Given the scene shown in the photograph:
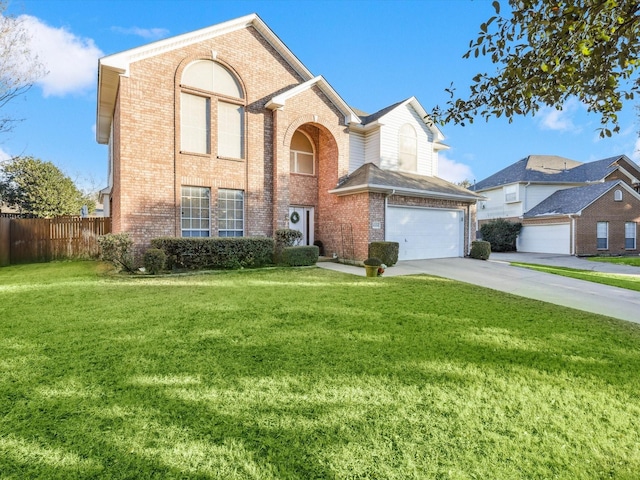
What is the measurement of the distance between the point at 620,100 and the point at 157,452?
6.97 metres

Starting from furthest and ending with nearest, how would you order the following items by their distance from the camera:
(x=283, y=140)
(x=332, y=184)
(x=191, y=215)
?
(x=332, y=184) → (x=283, y=140) → (x=191, y=215)

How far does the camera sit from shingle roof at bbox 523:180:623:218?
22.6 meters

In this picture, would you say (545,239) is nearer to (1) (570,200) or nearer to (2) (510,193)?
(1) (570,200)

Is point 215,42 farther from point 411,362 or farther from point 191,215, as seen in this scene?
point 411,362

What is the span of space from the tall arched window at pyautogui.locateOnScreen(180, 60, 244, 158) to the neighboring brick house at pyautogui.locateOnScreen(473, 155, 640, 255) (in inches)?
639

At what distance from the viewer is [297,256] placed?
11.9 meters

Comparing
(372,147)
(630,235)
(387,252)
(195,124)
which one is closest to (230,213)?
(195,124)

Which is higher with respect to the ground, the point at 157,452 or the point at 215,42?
the point at 215,42

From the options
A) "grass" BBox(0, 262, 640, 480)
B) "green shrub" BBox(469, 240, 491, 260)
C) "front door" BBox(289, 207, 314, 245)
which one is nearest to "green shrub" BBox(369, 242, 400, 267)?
"front door" BBox(289, 207, 314, 245)

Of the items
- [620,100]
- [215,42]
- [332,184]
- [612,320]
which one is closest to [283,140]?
[332,184]

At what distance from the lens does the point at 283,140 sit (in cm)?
1359

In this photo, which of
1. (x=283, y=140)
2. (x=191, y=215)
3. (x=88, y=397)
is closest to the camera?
(x=88, y=397)

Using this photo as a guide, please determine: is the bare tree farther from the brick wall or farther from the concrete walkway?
the brick wall

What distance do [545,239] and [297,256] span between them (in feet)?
70.8
